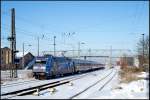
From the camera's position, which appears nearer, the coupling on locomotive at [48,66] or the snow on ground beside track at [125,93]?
the snow on ground beside track at [125,93]

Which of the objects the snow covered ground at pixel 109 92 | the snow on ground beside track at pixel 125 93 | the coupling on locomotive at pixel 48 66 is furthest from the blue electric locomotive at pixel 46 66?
the snow on ground beside track at pixel 125 93

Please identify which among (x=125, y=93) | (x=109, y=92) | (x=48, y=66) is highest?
(x=48, y=66)

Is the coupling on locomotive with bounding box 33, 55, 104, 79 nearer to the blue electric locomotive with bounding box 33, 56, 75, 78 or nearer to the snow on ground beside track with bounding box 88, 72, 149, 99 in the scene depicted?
the blue electric locomotive with bounding box 33, 56, 75, 78

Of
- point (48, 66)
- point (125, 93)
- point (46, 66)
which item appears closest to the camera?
point (125, 93)

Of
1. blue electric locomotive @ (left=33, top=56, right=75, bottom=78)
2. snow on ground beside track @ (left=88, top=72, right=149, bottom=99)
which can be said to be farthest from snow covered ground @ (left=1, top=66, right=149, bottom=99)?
blue electric locomotive @ (left=33, top=56, right=75, bottom=78)

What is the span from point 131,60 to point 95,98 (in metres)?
64.8

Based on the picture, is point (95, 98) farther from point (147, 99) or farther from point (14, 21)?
point (14, 21)

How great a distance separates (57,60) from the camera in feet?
145

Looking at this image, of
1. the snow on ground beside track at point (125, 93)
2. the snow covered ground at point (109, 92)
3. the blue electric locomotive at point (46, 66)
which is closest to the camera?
the snow on ground beside track at point (125, 93)

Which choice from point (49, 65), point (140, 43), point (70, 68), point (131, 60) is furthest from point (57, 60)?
point (131, 60)

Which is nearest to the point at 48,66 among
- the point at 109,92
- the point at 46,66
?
the point at 46,66

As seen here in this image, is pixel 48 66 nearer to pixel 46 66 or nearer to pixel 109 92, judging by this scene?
pixel 46 66

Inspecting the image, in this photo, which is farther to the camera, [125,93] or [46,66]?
[46,66]

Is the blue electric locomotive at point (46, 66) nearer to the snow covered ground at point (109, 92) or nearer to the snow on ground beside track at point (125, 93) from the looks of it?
the snow covered ground at point (109, 92)
